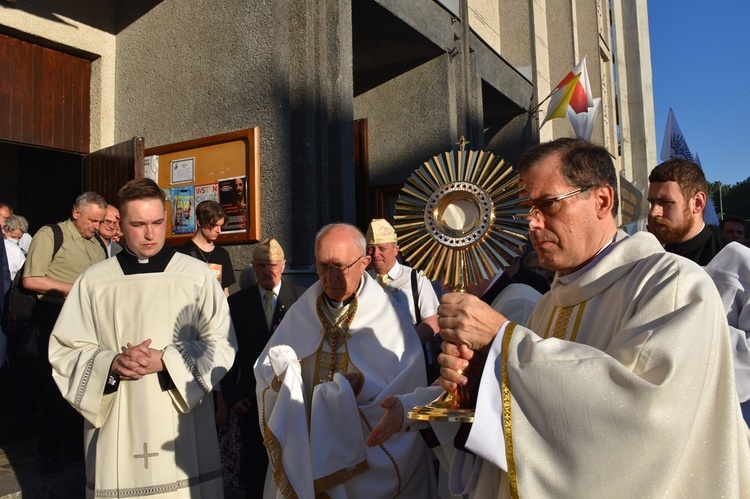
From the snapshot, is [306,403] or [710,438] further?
[306,403]

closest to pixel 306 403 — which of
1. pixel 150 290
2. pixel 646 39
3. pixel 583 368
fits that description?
pixel 150 290

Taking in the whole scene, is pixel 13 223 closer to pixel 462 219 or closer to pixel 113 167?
pixel 113 167

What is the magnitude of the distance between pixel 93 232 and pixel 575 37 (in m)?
13.4

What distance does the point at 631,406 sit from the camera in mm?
1553

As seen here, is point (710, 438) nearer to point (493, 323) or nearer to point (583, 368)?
point (583, 368)

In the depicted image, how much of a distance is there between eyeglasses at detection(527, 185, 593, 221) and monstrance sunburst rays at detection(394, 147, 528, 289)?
0.03 m

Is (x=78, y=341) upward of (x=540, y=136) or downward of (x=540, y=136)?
Answer: downward

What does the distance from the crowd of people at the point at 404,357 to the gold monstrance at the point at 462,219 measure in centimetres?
10

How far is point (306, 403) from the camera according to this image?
118 inches

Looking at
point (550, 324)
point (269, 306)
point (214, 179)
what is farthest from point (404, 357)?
point (214, 179)

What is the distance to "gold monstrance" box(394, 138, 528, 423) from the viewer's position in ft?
6.62

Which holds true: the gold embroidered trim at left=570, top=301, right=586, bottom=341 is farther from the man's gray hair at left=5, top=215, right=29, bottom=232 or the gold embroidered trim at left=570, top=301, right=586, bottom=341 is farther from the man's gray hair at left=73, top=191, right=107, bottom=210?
the man's gray hair at left=5, top=215, right=29, bottom=232

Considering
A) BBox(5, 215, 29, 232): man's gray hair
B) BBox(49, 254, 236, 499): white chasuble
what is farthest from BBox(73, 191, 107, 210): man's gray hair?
BBox(5, 215, 29, 232): man's gray hair

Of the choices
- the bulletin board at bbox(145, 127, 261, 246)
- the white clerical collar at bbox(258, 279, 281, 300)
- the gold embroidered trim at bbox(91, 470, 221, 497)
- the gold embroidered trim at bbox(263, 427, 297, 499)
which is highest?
the bulletin board at bbox(145, 127, 261, 246)
